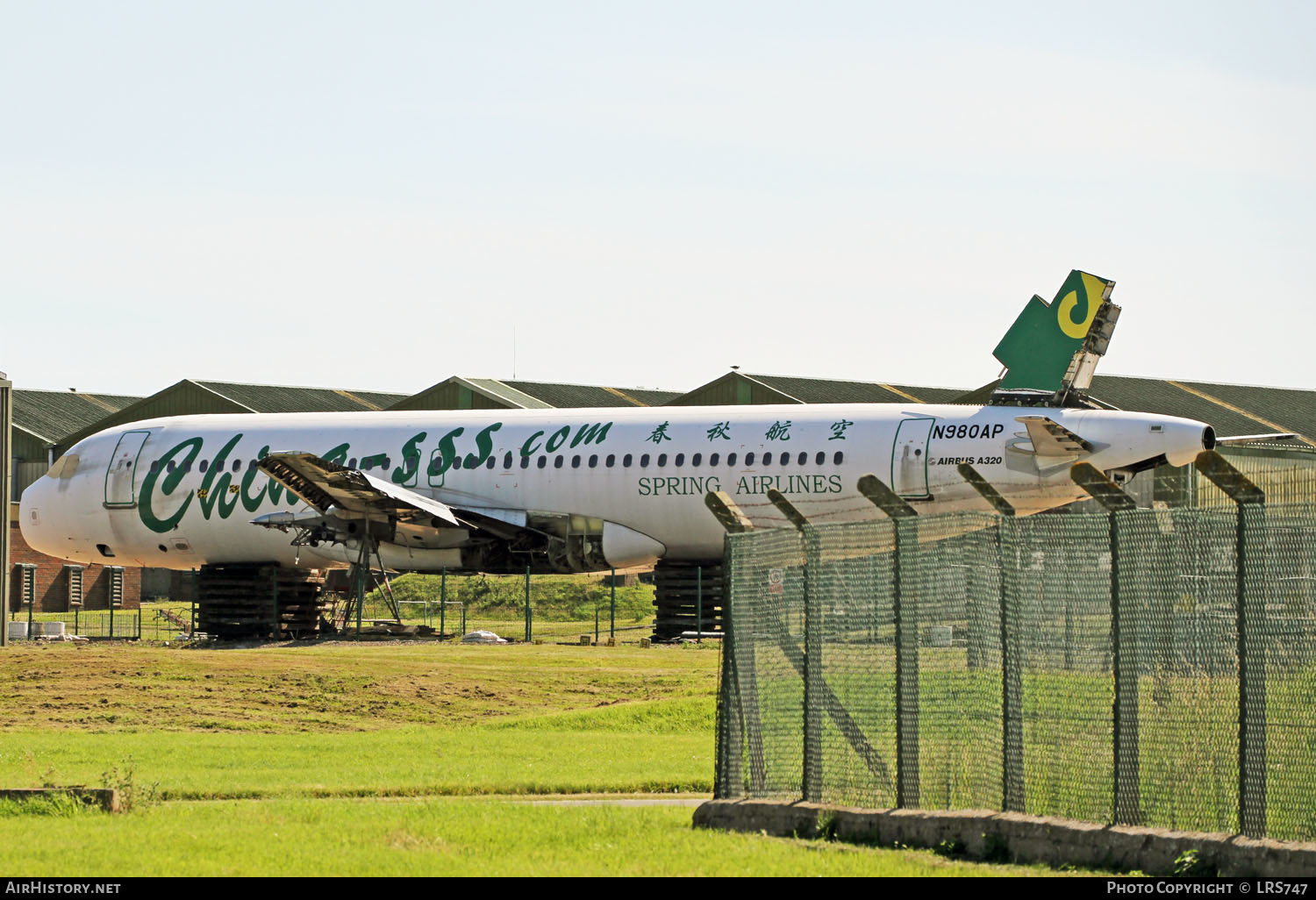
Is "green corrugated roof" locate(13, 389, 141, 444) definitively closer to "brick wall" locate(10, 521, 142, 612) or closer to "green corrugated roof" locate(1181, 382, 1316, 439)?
"brick wall" locate(10, 521, 142, 612)

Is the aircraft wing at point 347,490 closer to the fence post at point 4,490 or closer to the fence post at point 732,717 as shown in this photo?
the fence post at point 4,490

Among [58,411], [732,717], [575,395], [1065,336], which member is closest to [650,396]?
[575,395]

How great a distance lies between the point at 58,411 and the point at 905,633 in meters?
64.2

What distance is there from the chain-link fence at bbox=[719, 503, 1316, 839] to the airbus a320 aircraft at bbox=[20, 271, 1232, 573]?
62.0 ft

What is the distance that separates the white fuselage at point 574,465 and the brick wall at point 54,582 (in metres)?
17.6

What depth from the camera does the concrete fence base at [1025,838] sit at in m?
9.65

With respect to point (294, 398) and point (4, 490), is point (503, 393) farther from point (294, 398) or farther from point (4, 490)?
point (4, 490)

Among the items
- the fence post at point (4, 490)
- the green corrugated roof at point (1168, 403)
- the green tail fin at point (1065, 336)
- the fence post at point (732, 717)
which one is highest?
the green corrugated roof at point (1168, 403)

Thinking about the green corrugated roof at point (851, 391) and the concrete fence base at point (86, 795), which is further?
the green corrugated roof at point (851, 391)

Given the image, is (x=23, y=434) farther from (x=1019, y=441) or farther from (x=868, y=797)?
(x=868, y=797)

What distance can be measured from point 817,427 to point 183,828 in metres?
23.4

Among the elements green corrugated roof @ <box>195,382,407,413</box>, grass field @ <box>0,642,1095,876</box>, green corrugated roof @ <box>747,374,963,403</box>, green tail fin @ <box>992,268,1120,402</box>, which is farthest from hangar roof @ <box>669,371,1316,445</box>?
grass field @ <box>0,642,1095,876</box>

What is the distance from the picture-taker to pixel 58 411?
70938 millimetres

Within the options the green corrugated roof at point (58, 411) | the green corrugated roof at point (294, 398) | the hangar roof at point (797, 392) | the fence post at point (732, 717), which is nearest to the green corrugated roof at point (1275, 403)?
the hangar roof at point (797, 392)
